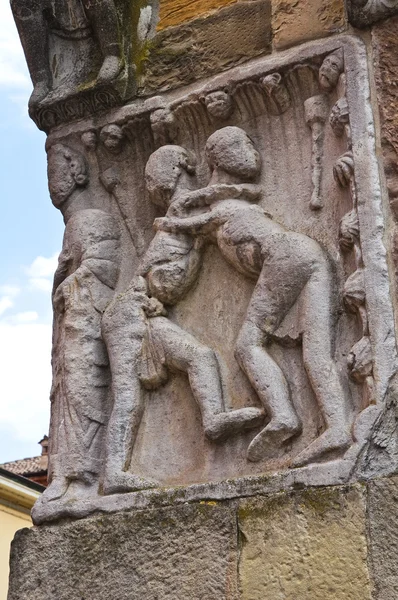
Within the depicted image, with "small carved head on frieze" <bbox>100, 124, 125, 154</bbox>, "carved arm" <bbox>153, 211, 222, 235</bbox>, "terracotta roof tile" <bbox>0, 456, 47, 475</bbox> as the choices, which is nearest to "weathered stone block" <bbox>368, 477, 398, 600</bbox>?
"carved arm" <bbox>153, 211, 222, 235</bbox>

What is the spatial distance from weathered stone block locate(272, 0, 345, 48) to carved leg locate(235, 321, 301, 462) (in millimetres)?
1222

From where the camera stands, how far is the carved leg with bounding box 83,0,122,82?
4.89 metres

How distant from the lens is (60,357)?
4.60 m

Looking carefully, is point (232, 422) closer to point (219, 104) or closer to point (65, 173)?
point (219, 104)

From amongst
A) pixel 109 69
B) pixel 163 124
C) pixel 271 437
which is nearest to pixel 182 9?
pixel 109 69

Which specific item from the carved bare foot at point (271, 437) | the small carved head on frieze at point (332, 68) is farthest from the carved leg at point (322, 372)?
the small carved head on frieze at point (332, 68)

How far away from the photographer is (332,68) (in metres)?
4.25

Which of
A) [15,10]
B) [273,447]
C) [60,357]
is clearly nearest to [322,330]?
[273,447]

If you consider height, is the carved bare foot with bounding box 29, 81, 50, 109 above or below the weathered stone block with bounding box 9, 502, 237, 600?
above

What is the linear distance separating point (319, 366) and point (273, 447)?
339mm

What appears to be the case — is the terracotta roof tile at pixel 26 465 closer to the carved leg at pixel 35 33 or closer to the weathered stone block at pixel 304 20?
the carved leg at pixel 35 33

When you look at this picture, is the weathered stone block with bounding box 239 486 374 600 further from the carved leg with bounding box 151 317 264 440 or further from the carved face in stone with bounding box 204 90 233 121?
the carved face in stone with bounding box 204 90 233 121

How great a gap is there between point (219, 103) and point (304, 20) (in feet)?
1.59

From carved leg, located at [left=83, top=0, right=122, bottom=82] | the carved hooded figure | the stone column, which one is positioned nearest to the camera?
the stone column
